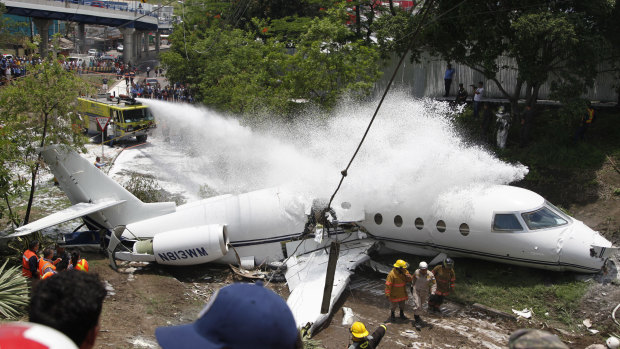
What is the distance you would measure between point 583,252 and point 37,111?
1426 cm

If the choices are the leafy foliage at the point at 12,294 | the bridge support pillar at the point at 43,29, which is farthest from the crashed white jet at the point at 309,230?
the bridge support pillar at the point at 43,29

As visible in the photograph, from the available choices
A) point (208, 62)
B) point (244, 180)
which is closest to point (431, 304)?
point (244, 180)

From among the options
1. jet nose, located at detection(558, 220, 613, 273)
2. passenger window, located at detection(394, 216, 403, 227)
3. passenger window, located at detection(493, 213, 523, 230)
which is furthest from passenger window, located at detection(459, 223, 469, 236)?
jet nose, located at detection(558, 220, 613, 273)

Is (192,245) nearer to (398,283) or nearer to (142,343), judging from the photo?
(142,343)

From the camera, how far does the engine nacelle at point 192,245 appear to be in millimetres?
14211

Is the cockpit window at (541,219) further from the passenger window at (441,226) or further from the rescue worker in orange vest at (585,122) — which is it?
the rescue worker in orange vest at (585,122)

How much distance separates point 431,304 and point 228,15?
28277mm

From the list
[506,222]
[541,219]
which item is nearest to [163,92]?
[506,222]

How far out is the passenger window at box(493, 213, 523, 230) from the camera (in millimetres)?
12828

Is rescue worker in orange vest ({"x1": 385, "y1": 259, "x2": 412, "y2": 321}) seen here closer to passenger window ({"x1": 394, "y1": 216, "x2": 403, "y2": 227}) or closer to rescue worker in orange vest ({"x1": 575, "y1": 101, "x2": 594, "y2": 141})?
passenger window ({"x1": 394, "y1": 216, "x2": 403, "y2": 227})

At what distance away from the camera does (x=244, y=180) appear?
22938 millimetres

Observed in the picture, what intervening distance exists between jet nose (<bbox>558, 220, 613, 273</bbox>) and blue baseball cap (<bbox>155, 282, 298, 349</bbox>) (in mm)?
11731

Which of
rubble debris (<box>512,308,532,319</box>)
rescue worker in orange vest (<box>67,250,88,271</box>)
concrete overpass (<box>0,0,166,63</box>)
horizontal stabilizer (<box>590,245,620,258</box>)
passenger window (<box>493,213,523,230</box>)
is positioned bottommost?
rubble debris (<box>512,308,532,319</box>)

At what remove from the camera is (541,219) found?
12812mm
